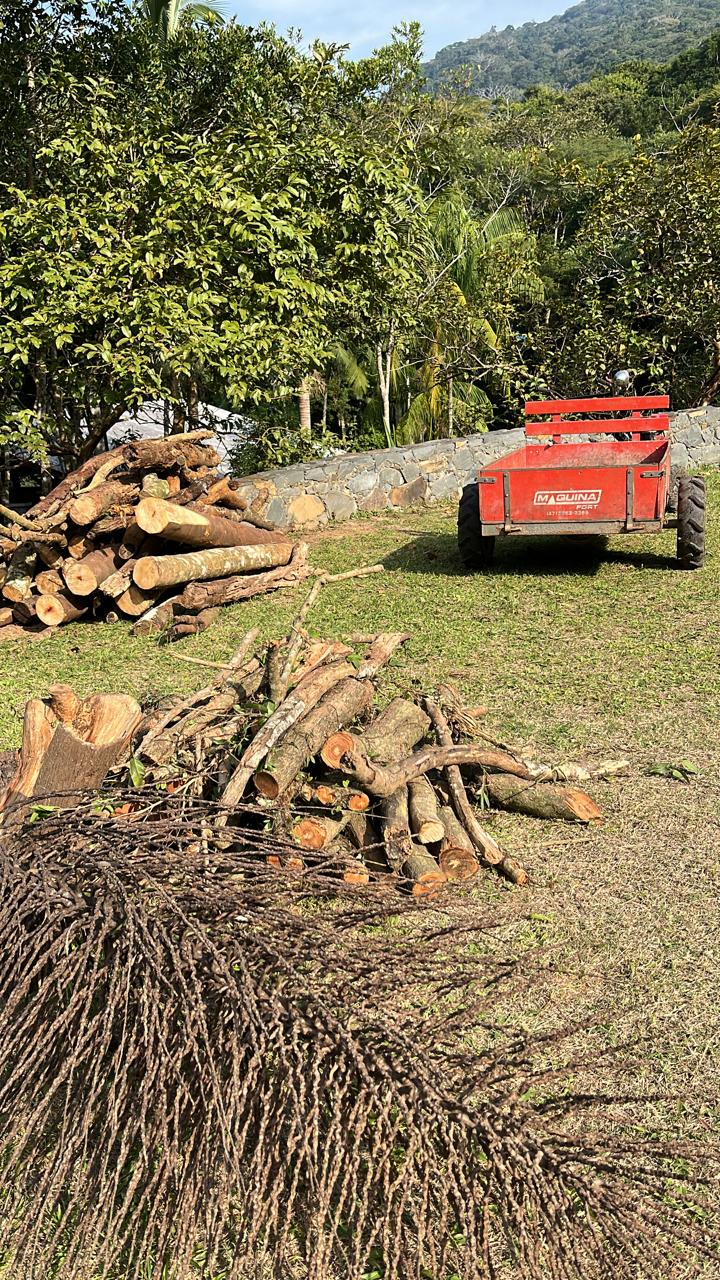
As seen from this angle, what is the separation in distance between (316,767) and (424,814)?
0.48m

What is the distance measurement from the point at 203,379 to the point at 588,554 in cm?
506

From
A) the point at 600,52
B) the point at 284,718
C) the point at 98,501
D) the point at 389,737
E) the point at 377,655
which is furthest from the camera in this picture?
the point at 600,52

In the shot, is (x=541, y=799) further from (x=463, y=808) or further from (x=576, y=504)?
(x=576, y=504)

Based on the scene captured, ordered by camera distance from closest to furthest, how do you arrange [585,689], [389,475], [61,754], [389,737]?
[61,754]
[389,737]
[585,689]
[389,475]

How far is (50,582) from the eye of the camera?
841 cm

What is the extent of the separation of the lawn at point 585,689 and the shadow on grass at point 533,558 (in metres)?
0.04

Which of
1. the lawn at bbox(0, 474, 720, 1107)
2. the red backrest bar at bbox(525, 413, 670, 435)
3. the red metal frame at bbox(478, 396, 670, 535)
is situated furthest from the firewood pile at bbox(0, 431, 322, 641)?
A: the red backrest bar at bbox(525, 413, 670, 435)

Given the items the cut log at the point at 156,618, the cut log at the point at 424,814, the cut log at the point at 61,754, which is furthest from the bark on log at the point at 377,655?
the cut log at the point at 156,618

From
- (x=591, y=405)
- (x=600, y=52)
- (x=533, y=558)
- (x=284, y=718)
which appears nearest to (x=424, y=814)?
(x=284, y=718)

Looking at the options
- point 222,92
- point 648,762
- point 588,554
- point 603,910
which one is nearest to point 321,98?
point 222,92

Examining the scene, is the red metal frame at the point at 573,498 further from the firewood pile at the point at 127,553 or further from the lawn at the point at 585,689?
the firewood pile at the point at 127,553

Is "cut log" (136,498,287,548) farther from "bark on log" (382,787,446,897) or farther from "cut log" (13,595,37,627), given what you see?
"bark on log" (382,787,446,897)

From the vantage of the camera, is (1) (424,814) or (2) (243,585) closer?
(1) (424,814)

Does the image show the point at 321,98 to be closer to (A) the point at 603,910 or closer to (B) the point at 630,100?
(A) the point at 603,910
